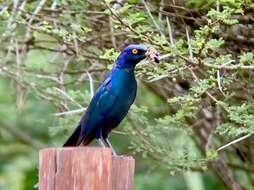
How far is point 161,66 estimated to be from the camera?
4762 mm

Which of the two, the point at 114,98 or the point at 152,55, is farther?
the point at 114,98

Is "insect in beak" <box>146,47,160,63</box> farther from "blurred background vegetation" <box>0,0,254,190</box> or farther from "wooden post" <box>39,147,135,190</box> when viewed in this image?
"wooden post" <box>39,147,135,190</box>

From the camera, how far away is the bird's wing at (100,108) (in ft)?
14.3

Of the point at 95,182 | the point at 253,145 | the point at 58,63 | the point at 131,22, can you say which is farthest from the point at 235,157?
the point at 95,182

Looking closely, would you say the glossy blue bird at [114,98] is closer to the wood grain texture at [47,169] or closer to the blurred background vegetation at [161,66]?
the blurred background vegetation at [161,66]

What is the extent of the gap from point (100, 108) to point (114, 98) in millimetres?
91

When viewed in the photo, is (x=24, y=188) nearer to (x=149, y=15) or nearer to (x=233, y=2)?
(x=149, y=15)

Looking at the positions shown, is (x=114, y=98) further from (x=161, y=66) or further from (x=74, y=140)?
(x=161, y=66)

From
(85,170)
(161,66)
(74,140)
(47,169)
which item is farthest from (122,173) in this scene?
(161,66)

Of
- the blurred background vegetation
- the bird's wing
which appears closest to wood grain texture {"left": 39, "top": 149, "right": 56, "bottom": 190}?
the bird's wing

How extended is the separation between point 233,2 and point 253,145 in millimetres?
1594

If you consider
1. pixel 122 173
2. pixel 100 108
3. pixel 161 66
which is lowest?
pixel 122 173

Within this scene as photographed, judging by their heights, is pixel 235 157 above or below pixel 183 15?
below

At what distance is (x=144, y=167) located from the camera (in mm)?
9500
